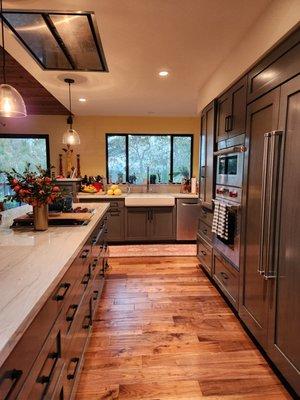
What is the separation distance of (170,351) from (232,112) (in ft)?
7.03

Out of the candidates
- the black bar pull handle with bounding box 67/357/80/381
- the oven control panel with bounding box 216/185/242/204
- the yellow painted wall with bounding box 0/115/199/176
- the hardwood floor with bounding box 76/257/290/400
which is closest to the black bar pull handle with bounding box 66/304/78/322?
the black bar pull handle with bounding box 67/357/80/381

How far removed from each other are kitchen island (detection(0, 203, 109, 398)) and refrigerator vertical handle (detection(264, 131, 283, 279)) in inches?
48.0

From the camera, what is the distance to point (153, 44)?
90.1 inches

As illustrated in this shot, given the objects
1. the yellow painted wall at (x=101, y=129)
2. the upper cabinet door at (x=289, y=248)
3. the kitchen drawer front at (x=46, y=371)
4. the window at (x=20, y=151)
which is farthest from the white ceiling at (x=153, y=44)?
the kitchen drawer front at (x=46, y=371)

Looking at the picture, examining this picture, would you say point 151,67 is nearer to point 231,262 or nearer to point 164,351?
point 231,262

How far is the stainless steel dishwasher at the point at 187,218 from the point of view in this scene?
15.2 ft

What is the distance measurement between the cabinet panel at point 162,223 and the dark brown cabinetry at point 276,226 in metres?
2.71

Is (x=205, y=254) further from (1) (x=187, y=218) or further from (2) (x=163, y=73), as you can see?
(2) (x=163, y=73)

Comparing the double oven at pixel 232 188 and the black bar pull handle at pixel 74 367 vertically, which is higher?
the double oven at pixel 232 188

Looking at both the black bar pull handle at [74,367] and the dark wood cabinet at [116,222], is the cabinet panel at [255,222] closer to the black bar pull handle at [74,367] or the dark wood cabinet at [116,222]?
the black bar pull handle at [74,367]

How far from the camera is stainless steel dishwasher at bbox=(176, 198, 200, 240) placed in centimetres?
464

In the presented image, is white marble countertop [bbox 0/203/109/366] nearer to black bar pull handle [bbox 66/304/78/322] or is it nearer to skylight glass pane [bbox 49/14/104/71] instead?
black bar pull handle [bbox 66/304/78/322]

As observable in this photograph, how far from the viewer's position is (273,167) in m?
1.61

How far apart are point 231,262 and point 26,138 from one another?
15.0 ft
